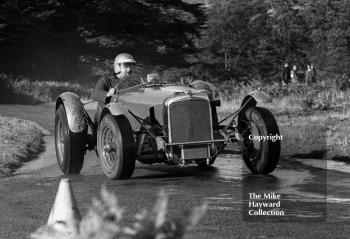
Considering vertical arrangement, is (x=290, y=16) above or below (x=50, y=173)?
above

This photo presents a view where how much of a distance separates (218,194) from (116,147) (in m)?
1.65

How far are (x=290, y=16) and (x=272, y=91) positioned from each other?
7653 centimetres

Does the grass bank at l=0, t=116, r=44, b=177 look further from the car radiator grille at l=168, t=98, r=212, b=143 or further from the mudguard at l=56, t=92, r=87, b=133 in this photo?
the car radiator grille at l=168, t=98, r=212, b=143

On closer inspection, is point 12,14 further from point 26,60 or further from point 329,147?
point 329,147

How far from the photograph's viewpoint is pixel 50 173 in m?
11.2

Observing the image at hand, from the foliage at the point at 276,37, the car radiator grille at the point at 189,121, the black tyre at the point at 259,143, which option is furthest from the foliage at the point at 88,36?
the foliage at the point at 276,37

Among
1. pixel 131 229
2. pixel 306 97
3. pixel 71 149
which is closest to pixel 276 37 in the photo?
pixel 306 97

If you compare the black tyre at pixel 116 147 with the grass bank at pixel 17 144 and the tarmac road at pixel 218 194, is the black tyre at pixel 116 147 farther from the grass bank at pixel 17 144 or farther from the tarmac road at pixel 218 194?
the grass bank at pixel 17 144

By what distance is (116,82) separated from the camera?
1128cm

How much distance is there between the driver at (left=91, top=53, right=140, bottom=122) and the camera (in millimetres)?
10907

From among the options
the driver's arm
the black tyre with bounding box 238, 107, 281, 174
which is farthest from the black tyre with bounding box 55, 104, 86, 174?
the black tyre with bounding box 238, 107, 281, 174

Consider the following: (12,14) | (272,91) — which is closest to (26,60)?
(12,14)

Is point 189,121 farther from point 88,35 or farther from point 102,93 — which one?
point 88,35

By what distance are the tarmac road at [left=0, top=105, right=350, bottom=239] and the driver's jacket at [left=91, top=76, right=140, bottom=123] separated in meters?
1.04
